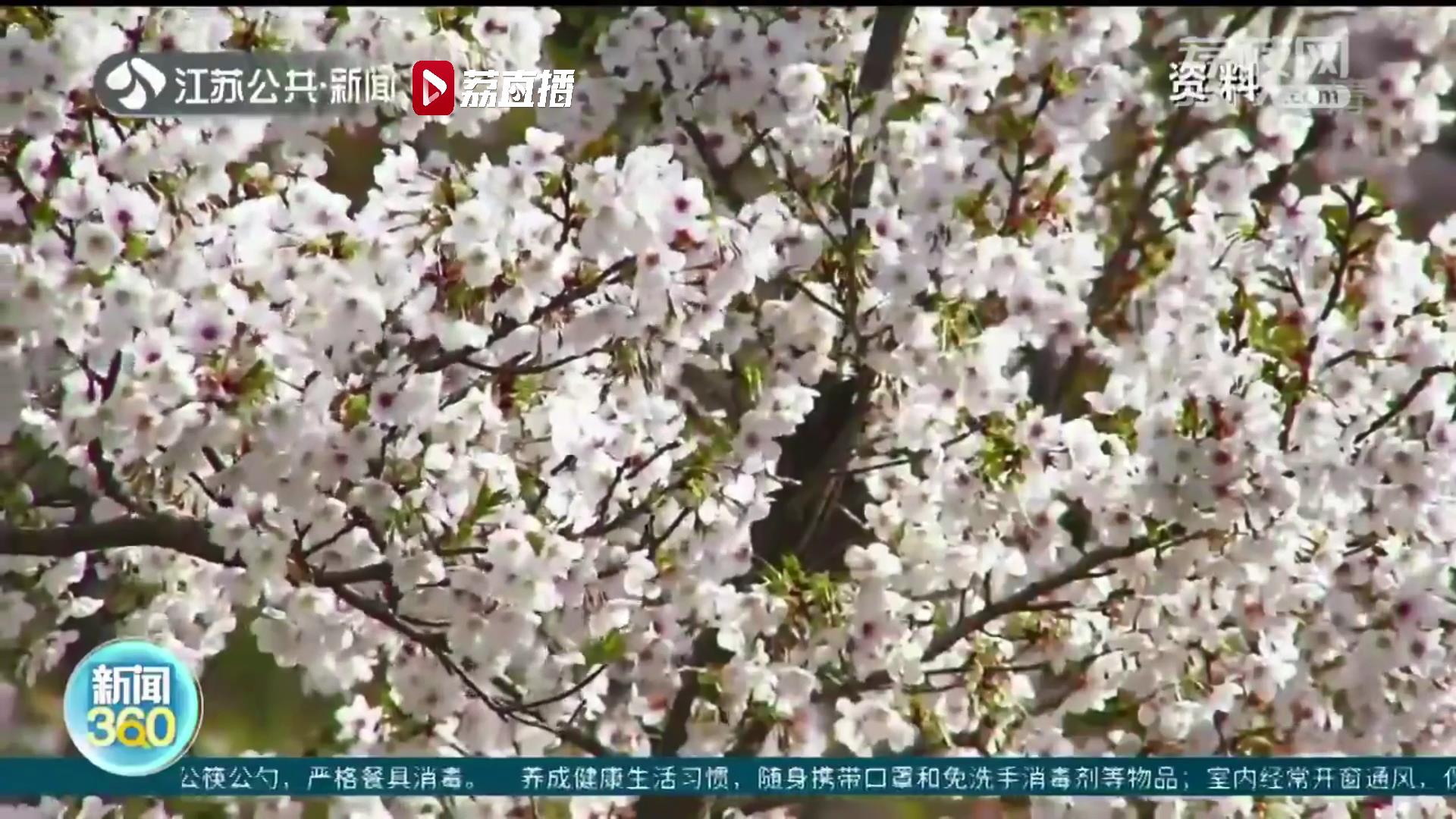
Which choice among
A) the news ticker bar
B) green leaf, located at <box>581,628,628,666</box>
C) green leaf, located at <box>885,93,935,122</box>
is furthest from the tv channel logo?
the news ticker bar

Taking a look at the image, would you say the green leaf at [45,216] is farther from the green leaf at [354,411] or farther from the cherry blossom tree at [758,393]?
the green leaf at [354,411]

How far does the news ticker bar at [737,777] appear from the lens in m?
1.55

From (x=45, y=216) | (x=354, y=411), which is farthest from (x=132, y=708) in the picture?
(x=45, y=216)

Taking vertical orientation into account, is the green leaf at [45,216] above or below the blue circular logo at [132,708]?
above

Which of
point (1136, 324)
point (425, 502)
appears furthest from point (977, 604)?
point (425, 502)

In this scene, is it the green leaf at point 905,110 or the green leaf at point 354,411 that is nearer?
the green leaf at point 354,411

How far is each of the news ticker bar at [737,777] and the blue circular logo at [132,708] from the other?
0.02m

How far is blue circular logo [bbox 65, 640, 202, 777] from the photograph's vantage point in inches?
60.6

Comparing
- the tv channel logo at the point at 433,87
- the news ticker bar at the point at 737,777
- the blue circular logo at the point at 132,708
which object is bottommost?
the news ticker bar at the point at 737,777

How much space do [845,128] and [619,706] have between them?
69 centimetres

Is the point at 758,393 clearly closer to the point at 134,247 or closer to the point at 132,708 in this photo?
the point at 134,247

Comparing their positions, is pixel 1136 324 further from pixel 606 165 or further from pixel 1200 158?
pixel 606 165

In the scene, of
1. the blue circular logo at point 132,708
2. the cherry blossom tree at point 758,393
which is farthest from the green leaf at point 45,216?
the blue circular logo at point 132,708

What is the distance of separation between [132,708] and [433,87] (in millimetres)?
755
